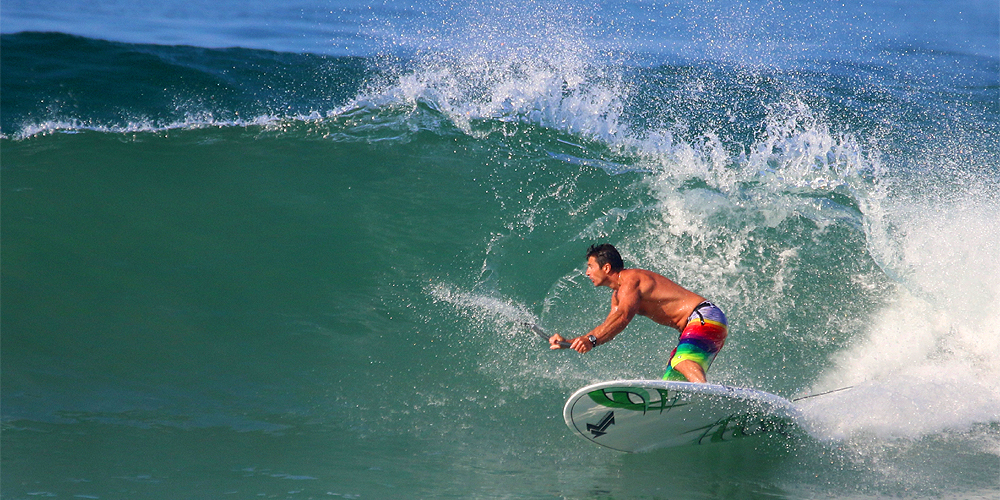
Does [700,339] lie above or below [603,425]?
above

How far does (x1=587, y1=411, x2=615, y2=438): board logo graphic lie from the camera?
421cm

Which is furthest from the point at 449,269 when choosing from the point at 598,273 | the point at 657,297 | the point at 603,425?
the point at 603,425

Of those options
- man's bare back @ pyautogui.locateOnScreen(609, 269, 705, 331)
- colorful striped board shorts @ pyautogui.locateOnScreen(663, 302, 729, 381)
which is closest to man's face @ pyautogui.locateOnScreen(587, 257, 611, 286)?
man's bare back @ pyautogui.locateOnScreen(609, 269, 705, 331)

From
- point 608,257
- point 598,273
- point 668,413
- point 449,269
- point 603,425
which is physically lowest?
point 603,425

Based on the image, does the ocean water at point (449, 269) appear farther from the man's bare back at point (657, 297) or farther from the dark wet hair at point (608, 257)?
the dark wet hair at point (608, 257)

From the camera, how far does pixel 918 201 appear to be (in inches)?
290

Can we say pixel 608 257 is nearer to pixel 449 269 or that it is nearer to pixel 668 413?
pixel 668 413

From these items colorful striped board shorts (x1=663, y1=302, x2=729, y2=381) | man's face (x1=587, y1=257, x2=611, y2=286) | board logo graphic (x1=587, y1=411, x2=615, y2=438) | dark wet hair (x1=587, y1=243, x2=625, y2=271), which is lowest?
board logo graphic (x1=587, y1=411, x2=615, y2=438)

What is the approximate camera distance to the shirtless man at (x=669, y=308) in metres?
4.54

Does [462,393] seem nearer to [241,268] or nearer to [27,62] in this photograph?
[241,268]

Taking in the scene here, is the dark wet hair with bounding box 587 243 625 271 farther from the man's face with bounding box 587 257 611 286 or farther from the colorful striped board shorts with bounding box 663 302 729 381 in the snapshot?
the colorful striped board shorts with bounding box 663 302 729 381

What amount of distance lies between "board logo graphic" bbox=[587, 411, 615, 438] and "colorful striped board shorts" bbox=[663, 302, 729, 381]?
2.28 ft

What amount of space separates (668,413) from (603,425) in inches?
16.7

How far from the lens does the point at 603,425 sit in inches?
168
